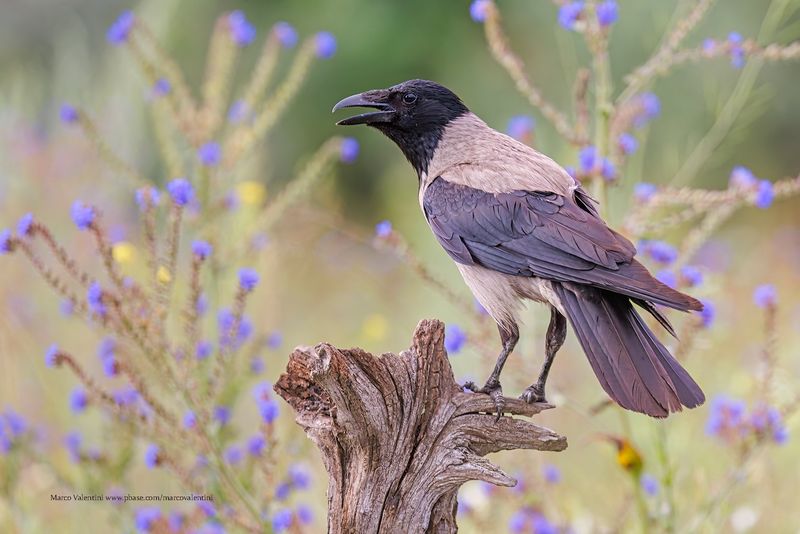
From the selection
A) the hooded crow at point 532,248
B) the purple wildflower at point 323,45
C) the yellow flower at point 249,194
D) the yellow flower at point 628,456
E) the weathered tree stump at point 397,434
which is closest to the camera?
the weathered tree stump at point 397,434

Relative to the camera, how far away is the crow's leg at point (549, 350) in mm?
3662

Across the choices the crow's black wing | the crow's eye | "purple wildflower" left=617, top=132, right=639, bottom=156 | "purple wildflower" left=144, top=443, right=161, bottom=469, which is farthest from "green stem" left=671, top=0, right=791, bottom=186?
"purple wildflower" left=144, top=443, right=161, bottom=469

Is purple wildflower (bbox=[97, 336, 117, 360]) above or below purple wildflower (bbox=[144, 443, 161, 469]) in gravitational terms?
above

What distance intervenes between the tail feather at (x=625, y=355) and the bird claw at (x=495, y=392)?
290 mm

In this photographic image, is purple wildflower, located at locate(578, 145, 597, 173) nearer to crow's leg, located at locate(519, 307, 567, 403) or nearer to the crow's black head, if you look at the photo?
crow's leg, located at locate(519, 307, 567, 403)

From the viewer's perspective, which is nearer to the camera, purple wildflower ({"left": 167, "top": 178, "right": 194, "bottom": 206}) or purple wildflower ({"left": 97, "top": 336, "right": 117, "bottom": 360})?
purple wildflower ({"left": 167, "top": 178, "right": 194, "bottom": 206})

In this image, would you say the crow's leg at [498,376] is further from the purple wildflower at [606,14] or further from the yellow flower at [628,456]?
the purple wildflower at [606,14]

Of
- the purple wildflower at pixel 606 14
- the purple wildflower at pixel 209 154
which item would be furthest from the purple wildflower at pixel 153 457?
the purple wildflower at pixel 606 14

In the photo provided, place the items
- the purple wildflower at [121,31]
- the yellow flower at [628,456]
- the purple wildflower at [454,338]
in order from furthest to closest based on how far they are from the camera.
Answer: the purple wildflower at [121,31], the purple wildflower at [454,338], the yellow flower at [628,456]

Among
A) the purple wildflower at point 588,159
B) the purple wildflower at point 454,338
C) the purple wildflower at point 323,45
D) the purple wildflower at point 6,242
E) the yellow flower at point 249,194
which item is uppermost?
the purple wildflower at point 323,45

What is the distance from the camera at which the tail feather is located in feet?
10.0

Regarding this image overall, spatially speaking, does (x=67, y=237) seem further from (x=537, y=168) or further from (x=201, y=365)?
(x=537, y=168)

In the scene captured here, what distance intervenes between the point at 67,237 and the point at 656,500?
336cm

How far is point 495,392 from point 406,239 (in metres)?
2.99
